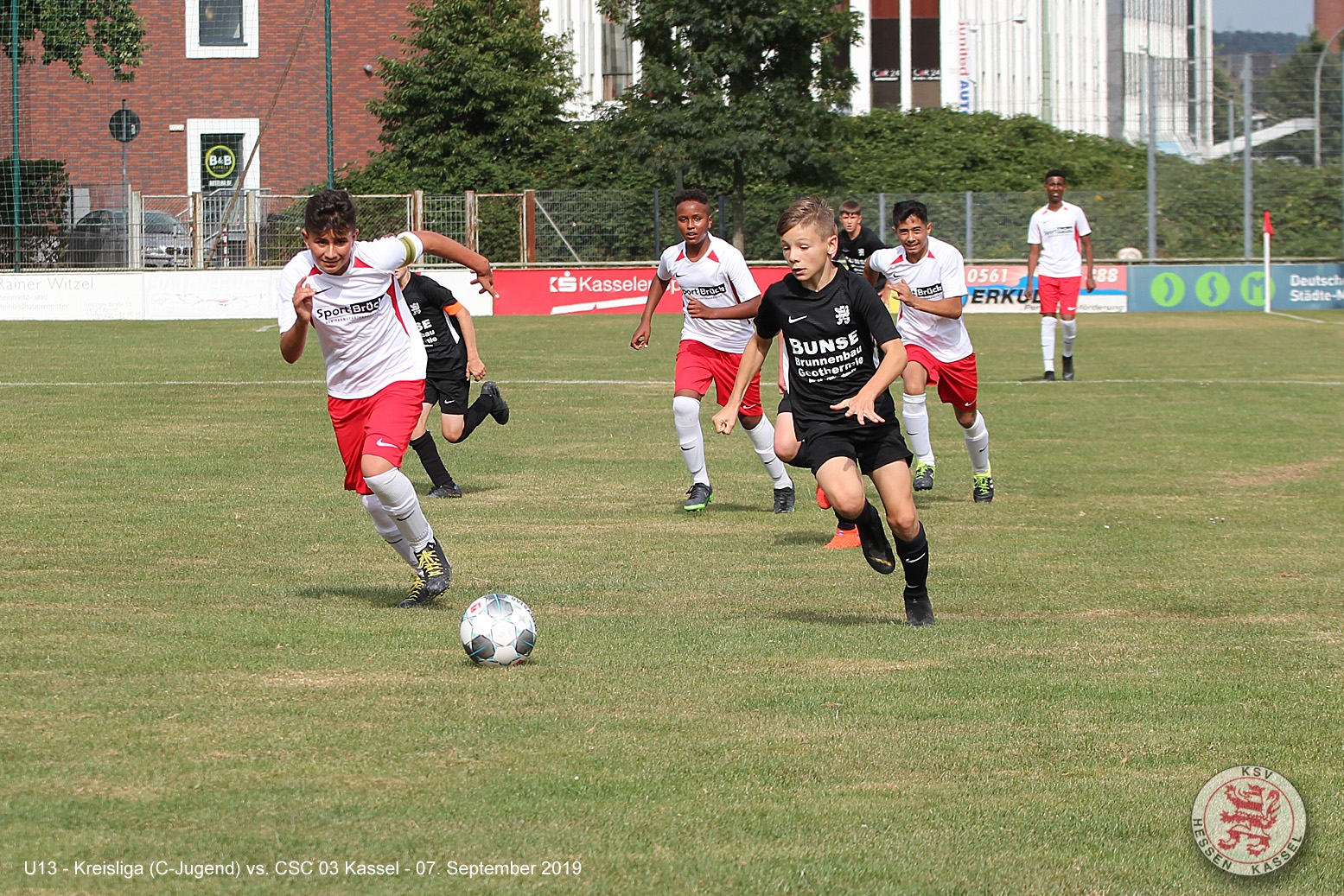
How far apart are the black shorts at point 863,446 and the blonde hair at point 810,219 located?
2.99 feet

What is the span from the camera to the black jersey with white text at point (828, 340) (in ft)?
24.3

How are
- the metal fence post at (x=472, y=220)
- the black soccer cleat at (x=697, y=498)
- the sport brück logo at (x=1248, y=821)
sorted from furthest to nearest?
the metal fence post at (x=472, y=220), the black soccer cleat at (x=697, y=498), the sport brück logo at (x=1248, y=821)

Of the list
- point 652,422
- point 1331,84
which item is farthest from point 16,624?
point 1331,84

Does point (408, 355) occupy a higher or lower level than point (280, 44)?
lower

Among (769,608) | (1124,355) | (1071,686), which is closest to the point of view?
(1071,686)

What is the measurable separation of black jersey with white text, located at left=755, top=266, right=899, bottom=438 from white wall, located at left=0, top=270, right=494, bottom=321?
2591cm

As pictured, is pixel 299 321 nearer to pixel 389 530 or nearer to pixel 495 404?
pixel 389 530

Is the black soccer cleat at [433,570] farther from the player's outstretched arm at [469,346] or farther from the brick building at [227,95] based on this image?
the brick building at [227,95]

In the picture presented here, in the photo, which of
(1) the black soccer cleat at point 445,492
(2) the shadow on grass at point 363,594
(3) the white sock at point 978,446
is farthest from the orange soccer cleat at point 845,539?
(1) the black soccer cleat at point 445,492

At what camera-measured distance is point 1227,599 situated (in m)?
8.09

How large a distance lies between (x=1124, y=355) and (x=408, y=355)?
18.0 m

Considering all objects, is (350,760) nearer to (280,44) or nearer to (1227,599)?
(1227,599)

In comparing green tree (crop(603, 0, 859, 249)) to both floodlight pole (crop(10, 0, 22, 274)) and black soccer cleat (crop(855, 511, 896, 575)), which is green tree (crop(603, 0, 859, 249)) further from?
black soccer cleat (crop(855, 511, 896, 575))

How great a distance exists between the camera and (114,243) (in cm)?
3356
